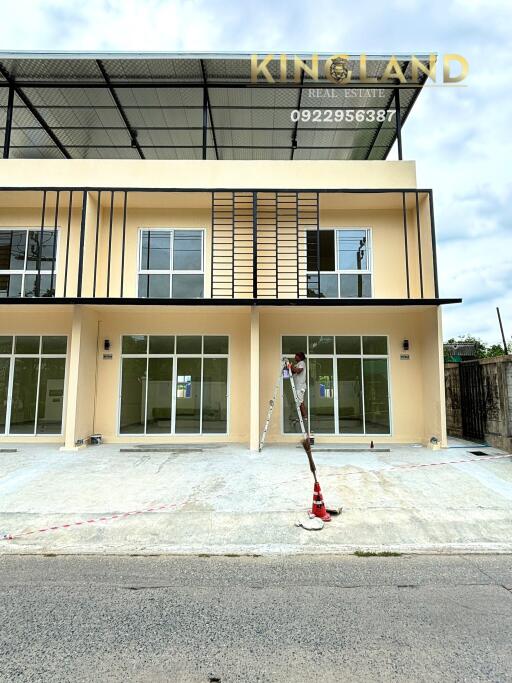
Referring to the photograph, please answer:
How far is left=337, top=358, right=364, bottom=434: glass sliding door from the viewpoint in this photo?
37.3 ft

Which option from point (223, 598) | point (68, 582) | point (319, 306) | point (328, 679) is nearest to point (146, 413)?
point (319, 306)

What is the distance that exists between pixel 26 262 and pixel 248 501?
31.9 ft

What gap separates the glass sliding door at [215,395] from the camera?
11453 millimetres

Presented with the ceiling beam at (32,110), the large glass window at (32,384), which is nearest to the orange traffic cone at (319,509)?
the large glass window at (32,384)

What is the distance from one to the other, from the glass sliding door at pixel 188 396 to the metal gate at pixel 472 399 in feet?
25.2

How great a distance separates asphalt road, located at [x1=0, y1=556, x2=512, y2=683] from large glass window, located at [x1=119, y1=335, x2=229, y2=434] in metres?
6.92

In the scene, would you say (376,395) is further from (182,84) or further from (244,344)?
(182,84)

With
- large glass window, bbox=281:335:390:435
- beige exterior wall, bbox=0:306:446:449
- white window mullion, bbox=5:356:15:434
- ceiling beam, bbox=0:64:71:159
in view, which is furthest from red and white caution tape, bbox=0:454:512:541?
ceiling beam, bbox=0:64:71:159

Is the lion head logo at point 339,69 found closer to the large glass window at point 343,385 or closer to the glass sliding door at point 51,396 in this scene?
the large glass window at point 343,385

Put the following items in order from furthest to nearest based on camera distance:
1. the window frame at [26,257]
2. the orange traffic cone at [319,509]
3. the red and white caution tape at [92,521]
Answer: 1. the window frame at [26,257]
2. the orange traffic cone at [319,509]
3. the red and white caution tape at [92,521]

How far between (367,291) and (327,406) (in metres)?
3.54

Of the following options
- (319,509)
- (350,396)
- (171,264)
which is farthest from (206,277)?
(319,509)

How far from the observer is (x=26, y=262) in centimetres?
1169

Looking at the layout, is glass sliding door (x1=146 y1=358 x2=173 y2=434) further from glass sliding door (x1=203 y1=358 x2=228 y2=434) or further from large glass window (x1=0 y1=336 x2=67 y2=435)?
large glass window (x1=0 y1=336 x2=67 y2=435)
